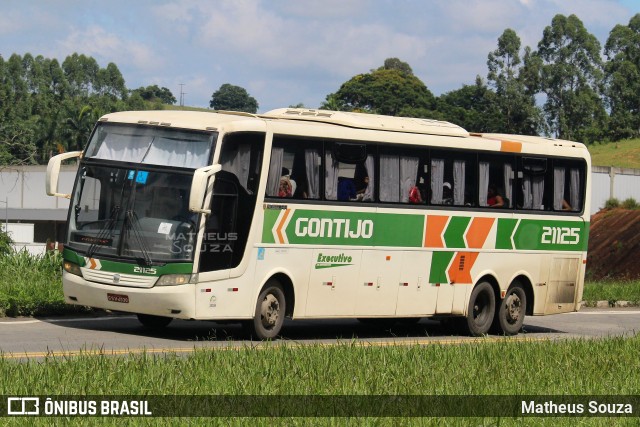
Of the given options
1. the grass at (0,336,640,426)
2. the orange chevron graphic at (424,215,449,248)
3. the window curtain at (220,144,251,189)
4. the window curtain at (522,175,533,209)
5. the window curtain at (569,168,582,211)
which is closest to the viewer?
the grass at (0,336,640,426)

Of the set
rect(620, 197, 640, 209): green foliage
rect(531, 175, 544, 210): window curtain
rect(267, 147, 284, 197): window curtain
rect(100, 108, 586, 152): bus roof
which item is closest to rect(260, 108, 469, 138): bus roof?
rect(100, 108, 586, 152): bus roof

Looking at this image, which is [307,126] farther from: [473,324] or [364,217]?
[473,324]

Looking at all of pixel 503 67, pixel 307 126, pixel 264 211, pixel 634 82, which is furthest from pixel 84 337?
pixel 634 82

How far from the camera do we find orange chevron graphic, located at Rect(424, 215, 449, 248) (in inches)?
870

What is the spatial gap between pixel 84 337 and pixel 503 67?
10284 centimetres

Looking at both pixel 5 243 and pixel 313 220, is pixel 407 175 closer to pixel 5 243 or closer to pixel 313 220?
pixel 313 220

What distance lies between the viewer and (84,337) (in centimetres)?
1836

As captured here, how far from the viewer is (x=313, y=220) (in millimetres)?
20125

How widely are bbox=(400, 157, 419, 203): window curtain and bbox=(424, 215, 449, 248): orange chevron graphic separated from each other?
2.31ft

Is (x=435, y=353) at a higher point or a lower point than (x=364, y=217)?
lower

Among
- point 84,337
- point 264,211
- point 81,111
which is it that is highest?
point 81,111

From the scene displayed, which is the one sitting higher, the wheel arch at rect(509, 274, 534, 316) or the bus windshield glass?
the bus windshield glass

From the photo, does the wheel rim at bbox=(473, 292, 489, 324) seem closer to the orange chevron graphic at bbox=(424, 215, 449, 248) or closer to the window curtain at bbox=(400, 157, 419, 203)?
the orange chevron graphic at bbox=(424, 215, 449, 248)

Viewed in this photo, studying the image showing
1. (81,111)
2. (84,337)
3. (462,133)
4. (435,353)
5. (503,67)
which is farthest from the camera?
(81,111)
